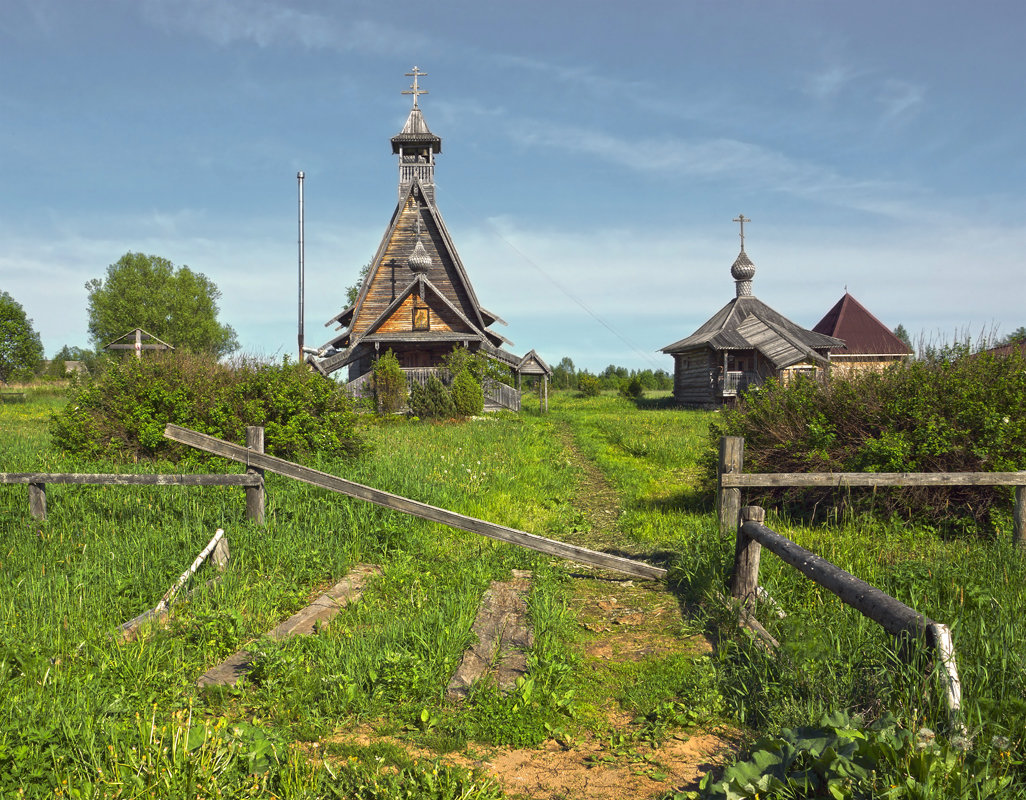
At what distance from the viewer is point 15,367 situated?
52344mm

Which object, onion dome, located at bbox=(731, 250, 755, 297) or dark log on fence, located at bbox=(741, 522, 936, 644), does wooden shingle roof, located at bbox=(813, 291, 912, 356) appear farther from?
dark log on fence, located at bbox=(741, 522, 936, 644)

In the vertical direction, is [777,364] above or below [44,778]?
above

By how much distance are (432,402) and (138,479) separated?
57.4ft

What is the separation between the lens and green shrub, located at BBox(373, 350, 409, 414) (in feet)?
83.1

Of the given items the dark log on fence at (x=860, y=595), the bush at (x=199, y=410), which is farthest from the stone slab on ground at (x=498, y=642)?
the bush at (x=199, y=410)

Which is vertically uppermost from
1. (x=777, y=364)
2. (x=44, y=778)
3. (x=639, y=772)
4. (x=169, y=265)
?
(x=169, y=265)

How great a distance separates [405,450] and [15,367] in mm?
53433

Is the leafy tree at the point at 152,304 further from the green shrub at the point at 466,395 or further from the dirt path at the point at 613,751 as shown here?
the dirt path at the point at 613,751

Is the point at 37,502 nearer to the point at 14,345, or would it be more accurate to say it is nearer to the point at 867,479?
the point at 867,479

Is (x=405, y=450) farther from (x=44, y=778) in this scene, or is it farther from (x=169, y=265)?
(x=169, y=265)

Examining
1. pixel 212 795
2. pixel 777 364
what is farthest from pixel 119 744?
pixel 777 364

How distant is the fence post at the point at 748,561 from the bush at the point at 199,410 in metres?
7.69

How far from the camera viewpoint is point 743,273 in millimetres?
40031

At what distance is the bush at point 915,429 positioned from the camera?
7.44m
